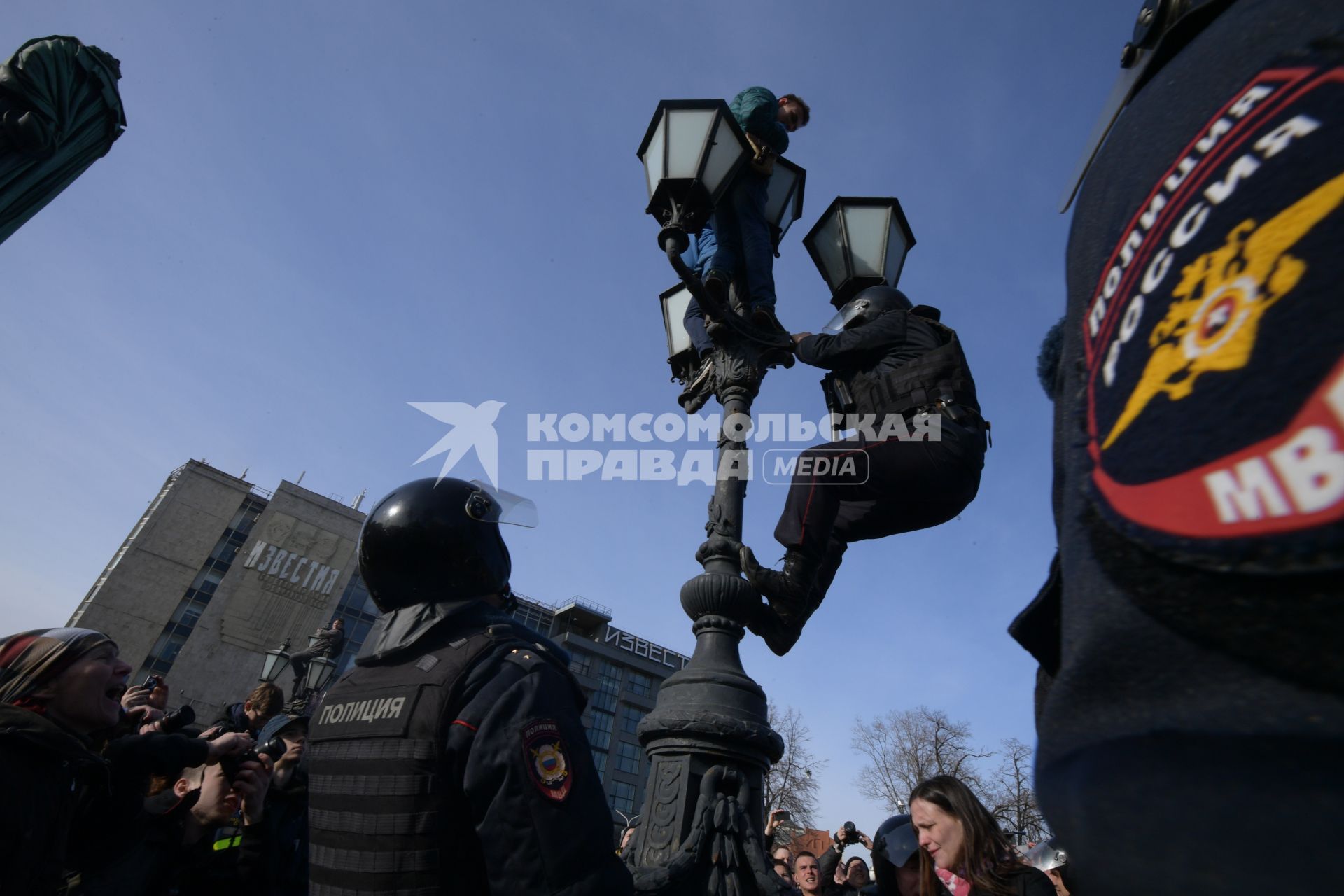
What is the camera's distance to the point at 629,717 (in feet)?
178

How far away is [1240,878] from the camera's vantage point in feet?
1.35

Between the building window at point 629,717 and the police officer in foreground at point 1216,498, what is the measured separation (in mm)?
57076

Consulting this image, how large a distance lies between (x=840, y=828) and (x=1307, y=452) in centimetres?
710

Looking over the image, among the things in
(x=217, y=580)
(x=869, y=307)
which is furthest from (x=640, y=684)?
(x=869, y=307)

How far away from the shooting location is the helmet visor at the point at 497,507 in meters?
2.99

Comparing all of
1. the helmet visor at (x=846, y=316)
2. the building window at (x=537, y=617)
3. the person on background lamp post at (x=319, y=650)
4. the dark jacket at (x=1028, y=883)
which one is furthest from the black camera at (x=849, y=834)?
the building window at (x=537, y=617)

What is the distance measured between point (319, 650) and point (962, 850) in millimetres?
9980

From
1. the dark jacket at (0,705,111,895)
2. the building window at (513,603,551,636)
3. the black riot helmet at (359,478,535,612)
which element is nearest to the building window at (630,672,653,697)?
the building window at (513,603,551,636)

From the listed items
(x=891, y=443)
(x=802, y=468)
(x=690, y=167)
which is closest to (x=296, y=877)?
(x=802, y=468)

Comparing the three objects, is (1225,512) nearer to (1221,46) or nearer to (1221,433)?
(1221,433)

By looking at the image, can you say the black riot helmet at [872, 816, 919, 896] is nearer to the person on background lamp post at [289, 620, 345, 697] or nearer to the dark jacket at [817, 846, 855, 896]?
the dark jacket at [817, 846, 855, 896]

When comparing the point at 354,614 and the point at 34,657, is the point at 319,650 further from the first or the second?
the point at 354,614

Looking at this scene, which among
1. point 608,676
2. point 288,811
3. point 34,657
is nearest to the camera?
point 34,657

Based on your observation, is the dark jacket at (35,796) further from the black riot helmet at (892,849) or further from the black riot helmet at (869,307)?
the black riot helmet at (869,307)
